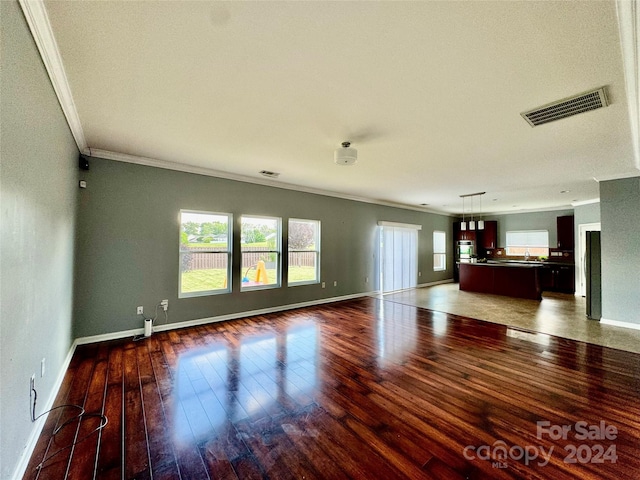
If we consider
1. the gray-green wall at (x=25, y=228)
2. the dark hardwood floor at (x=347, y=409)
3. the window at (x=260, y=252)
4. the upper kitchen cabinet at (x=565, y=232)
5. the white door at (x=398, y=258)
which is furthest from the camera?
the upper kitchen cabinet at (x=565, y=232)

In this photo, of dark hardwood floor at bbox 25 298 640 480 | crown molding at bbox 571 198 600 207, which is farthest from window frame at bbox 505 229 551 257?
dark hardwood floor at bbox 25 298 640 480

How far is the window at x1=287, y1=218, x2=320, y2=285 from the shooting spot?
18.3 feet

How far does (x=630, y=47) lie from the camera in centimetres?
159

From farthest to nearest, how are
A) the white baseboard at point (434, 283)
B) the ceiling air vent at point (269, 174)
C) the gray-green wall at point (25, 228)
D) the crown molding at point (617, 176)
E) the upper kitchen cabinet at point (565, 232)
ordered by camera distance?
1. the white baseboard at point (434, 283)
2. the upper kitchen cabinet at point (565, 232)
3. the ceiling air vent at point (269, 174)
4. the crown molding at point (617, 176)
5. the gray-green wall at point (25, 228)

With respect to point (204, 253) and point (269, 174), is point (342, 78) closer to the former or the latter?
point (269, 174)

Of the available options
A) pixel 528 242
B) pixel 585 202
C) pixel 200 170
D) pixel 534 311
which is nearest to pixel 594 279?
pixel 534 311

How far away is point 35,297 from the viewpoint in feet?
5.95

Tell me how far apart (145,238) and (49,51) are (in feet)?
8.62

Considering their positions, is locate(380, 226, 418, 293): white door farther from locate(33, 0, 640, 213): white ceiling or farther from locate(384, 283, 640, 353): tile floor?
locate(33, 0, 640, 213): white ceiling

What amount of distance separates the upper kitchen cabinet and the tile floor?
4.92ft

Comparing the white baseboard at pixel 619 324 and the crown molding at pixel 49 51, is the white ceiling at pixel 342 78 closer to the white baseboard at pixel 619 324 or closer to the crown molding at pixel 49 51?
the crown molding at pixel 49 51

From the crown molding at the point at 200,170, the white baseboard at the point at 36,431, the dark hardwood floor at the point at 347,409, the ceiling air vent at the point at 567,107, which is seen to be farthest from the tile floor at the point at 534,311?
the white baseboard at the point at 36,431

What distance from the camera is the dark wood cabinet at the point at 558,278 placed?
745 centimetres

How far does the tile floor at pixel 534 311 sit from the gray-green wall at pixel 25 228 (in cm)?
578
